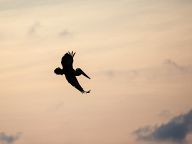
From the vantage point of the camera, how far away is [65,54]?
16575cm

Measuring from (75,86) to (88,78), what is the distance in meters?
2.83

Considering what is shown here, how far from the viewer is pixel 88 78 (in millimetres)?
166750

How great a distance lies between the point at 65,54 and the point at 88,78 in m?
5.65

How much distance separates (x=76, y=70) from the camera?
16938 cm

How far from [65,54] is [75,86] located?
6.02 metres

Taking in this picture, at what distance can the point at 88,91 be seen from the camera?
16138 centimetres

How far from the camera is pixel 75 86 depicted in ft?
551

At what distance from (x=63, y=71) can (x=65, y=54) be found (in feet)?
12.0

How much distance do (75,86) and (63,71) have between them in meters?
3.26

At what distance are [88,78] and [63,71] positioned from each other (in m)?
4.58

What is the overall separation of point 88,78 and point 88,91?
576 cm

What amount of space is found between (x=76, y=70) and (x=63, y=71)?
8.47ft
